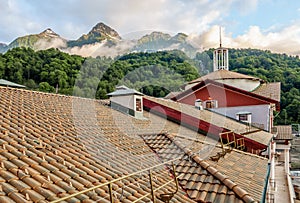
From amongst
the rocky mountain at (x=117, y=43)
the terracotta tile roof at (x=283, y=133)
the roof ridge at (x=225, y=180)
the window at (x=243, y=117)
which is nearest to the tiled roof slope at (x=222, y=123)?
the rocky mountain at (x=117, y=43)

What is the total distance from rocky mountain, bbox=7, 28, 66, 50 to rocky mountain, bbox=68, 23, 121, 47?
1.15m

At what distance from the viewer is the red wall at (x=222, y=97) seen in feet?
55.2

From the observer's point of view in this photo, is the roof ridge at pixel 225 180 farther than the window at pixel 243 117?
No

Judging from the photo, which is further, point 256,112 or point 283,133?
point 283,133

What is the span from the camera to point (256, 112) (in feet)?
54.3

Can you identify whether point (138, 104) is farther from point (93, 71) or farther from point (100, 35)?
point (93, 71)

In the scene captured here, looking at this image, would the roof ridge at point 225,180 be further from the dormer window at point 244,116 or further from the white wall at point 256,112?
the white wall at point 256,112

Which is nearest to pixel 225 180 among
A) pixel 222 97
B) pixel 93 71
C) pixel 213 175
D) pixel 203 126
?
pixel 213 175

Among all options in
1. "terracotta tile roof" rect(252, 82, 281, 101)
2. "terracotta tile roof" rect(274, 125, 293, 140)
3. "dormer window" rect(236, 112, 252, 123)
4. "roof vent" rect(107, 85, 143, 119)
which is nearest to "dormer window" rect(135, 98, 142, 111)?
"roof vent" rect(107, 85, 143, 119)

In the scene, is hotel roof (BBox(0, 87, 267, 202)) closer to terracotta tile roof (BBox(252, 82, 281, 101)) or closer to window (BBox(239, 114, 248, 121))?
window (BBox(239, 114, 248, 121))

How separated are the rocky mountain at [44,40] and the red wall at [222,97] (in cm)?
886

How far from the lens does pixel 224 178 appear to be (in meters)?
4.24

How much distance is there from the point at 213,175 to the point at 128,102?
17.1ft

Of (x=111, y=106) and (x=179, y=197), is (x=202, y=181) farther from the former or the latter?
(x=111, y=106)
